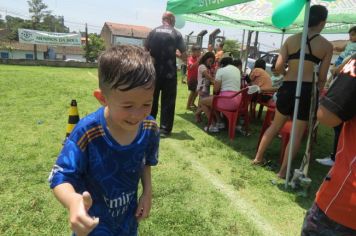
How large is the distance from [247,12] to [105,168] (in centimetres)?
809

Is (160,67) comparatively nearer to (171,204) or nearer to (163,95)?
(163,95)

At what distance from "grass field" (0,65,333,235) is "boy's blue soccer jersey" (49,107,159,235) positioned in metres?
1.43

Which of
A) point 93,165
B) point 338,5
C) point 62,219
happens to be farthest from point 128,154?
point 338,5

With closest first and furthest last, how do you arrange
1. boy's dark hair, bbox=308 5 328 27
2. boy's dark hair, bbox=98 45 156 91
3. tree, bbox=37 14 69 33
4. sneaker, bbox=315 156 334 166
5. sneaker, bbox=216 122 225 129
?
1. boy's dark hair, bbox=98 45 156 91
2. boy's dark hair, bbox=308 5 328 27
3. sneaker, bbox=315 156 334 166
4. sneaker, bbox=216 122 225 129
5. tree, bbox=37 14 69 33

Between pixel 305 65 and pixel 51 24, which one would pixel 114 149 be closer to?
pixel 305 65

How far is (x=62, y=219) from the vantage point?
2955 millimetres

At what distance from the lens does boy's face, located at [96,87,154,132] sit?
1.25m

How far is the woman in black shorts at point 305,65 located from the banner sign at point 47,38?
80.0 feet

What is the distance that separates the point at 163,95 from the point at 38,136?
2.15 metres

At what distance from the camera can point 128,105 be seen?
1268 millimetres

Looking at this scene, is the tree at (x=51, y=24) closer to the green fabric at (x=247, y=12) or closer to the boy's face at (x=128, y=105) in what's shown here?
the green fabric at (x=247, y=12)

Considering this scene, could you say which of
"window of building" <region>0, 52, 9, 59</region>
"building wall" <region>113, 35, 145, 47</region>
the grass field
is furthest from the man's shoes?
"window of building" <region>0, 52, 9, 59</region>

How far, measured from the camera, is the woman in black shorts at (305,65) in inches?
146

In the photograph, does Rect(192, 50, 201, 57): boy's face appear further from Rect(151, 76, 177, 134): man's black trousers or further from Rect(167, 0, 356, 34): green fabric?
Rect(151, 76, 177, 134): man's black trousers
